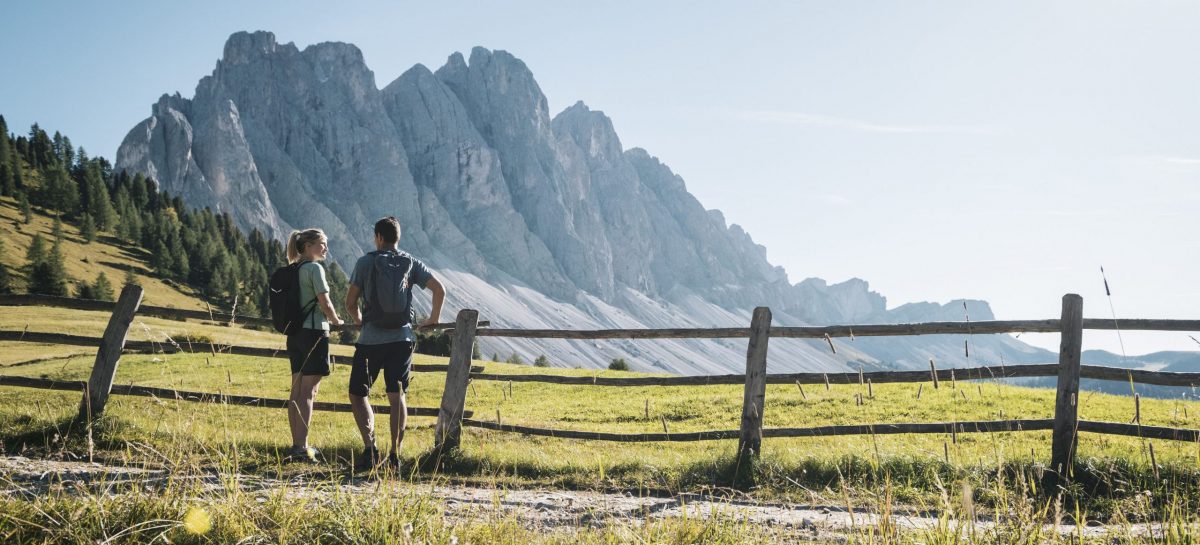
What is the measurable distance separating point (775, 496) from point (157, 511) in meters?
4.53

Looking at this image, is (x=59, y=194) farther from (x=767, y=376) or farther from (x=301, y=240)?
(x=767, y=376)

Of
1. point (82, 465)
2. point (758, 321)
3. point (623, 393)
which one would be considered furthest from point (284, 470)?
point (623, 393)

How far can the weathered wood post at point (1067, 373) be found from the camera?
611 cm

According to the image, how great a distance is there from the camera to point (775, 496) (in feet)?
19.0

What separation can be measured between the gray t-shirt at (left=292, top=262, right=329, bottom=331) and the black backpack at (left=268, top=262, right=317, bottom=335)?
0.02 meters

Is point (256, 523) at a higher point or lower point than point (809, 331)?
lower

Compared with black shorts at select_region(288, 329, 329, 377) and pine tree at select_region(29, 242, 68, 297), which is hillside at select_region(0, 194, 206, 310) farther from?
black shorts at select_region(288, 329, 329, 377)

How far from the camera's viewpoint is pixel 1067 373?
6.36 meters

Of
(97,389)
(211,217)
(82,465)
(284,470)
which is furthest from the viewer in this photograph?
(211,217)

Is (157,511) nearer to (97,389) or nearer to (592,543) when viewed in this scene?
(592,543)

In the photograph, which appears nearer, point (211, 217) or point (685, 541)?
point (685, 541)

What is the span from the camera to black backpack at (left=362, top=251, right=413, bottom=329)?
239 inches

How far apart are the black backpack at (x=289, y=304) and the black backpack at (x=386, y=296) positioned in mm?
581

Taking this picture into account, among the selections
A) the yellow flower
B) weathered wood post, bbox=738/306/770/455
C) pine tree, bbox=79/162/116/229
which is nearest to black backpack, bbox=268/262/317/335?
the yellow flower
